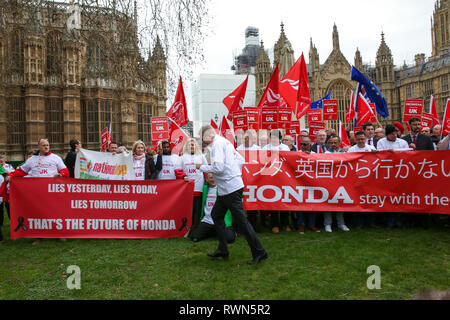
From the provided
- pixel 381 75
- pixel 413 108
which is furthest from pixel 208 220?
pixel 381 75

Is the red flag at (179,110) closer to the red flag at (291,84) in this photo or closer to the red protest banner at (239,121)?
the red protest banner at (239,121)

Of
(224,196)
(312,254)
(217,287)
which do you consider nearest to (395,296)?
(312,254)

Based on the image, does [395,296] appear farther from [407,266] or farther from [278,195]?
[278,195]

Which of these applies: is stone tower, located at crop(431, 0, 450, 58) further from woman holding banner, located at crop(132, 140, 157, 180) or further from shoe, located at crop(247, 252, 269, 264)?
shoe, located at crop(247, 252, 269, 264)

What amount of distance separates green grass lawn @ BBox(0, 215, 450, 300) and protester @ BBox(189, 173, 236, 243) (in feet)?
0.64

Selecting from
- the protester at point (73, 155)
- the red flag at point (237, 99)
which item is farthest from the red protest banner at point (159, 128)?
the protester at point (73, 155)

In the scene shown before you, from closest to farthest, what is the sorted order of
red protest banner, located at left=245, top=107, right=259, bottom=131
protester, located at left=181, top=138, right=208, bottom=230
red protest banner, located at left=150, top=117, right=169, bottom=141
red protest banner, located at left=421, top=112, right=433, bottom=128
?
protester, located at left=181, top=138, right=208, bottom=230, red protest banner, located at left=421, top=112, right=433, bottom=128, red protest banner, located at left=150, top=117, right=169, bottom=141, red protest banner, located at left=245, top=107, right=259, bottom=131

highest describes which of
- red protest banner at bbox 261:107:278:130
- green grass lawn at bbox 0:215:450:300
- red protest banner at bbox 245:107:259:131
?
red protest banner at bbox 245:107:259:131

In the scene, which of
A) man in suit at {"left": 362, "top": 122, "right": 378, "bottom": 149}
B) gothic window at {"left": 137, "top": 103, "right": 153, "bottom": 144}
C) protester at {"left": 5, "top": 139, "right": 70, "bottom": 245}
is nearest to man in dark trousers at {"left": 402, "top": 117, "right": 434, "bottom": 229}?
man in suit at {"left": 362, "top": 122, "right": 378, "bottom": 149}

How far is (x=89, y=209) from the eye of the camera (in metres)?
6.87

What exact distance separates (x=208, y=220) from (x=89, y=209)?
2428 millimetres

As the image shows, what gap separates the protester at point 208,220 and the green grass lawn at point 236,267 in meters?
0.19

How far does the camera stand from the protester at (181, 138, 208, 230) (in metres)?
7.48

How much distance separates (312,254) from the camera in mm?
5570
